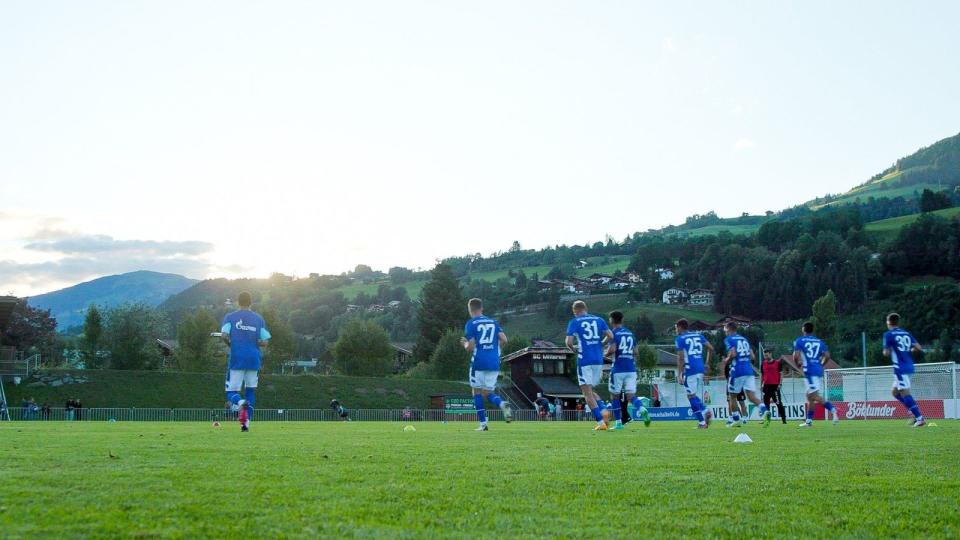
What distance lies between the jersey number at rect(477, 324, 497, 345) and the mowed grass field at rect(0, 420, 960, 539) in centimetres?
769

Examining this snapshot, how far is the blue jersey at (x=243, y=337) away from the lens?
17109mm

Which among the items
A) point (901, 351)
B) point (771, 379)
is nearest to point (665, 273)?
point (771, 379)

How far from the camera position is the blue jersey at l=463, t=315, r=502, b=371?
17234 mm

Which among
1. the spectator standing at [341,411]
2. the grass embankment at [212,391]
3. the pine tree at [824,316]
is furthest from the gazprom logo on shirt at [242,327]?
the pine tree at [824,316]

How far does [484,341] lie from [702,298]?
150 meters

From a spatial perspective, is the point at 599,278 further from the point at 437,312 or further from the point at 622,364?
the point at 622,364

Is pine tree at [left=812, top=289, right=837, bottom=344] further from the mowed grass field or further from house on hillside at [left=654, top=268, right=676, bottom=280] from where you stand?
the mowed grass field

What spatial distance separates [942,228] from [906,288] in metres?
13.3

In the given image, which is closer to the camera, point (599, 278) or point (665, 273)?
point (665, 273)

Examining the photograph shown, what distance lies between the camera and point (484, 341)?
1731cm

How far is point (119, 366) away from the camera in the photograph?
81.8 meters

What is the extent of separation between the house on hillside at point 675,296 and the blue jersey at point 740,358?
142472 mm

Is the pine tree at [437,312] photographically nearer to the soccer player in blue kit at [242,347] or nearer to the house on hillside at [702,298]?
the house on hillside at [702,298]

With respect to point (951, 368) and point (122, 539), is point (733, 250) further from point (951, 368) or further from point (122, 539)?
point (122, 539)
